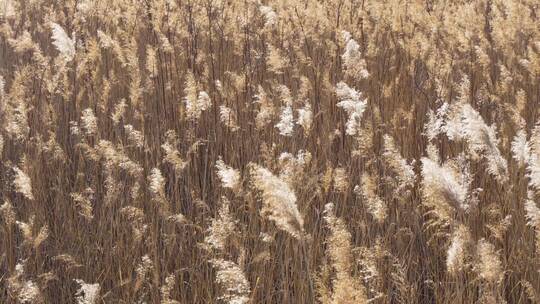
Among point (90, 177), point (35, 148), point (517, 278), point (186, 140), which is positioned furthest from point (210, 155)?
point (517, 278)

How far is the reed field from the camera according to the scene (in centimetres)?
143

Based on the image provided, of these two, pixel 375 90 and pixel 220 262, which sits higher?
pixel 375 90

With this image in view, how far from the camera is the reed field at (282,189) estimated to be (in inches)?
56.4

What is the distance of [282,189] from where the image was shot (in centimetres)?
111

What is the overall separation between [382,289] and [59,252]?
3.01ft

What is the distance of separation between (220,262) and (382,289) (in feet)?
2.16

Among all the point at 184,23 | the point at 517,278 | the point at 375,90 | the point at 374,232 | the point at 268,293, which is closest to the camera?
the point at 268,293

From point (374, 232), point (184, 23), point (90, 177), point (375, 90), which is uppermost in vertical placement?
point (184, 23)

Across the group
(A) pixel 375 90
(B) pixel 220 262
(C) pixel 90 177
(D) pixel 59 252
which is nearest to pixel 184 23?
(A) pixel 375 90

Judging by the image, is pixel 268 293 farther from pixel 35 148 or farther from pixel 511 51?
pixel 511 51

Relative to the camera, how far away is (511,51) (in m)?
3.07

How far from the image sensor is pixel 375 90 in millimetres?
3057

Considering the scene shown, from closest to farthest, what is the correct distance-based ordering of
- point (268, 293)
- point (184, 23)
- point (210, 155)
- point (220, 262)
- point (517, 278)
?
point (220, 262), point (268, 293), point (517, 278), point (210, 155), point (184, 23)

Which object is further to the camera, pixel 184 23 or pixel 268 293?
pixel 184 23
